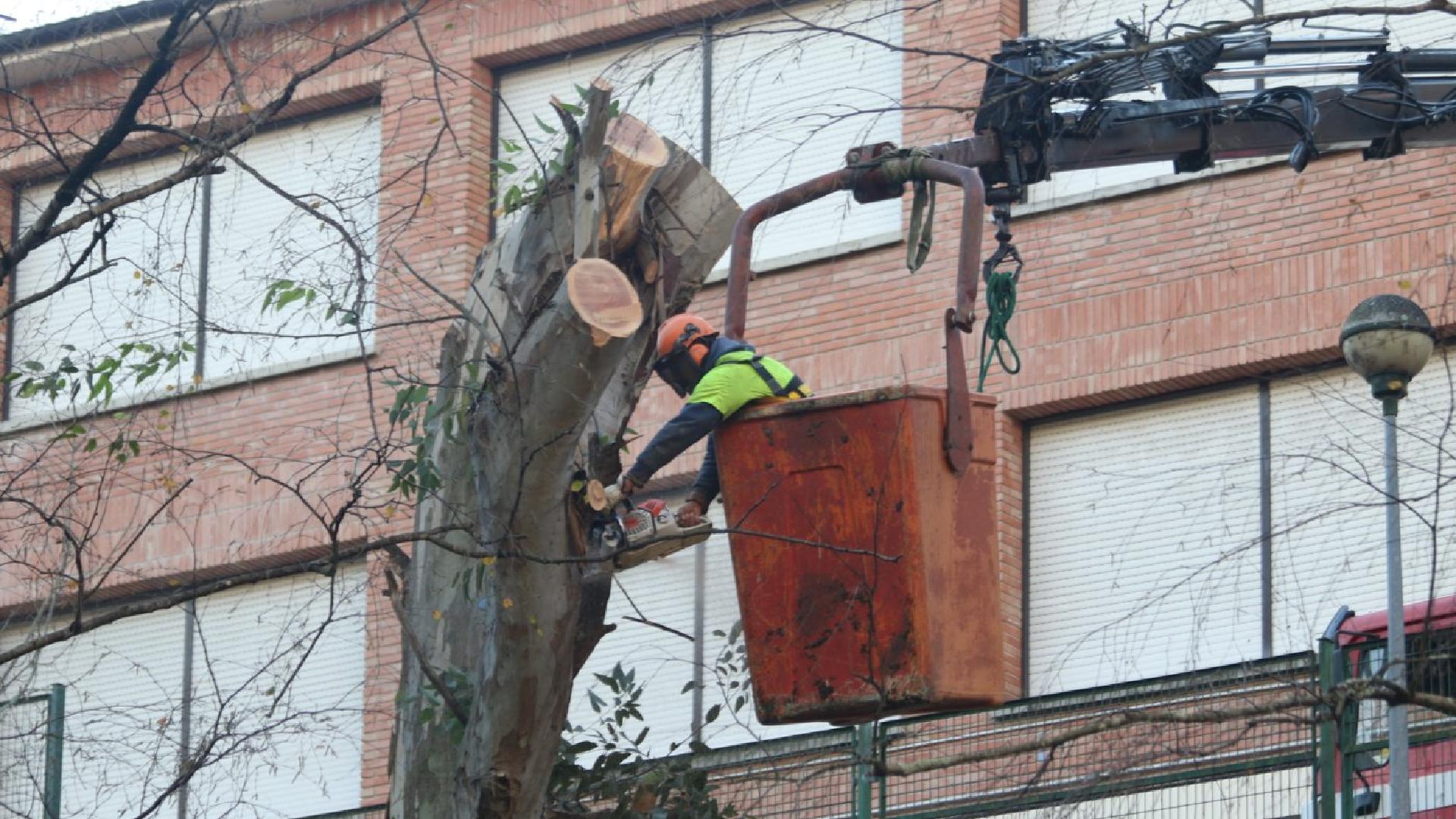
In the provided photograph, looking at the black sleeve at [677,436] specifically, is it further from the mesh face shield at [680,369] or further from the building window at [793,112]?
the building window at [793,112]

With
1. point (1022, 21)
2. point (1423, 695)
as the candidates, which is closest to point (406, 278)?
point (1022, 21)

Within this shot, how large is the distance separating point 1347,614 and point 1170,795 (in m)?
1.09

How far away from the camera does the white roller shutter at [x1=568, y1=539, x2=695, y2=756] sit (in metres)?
17.4

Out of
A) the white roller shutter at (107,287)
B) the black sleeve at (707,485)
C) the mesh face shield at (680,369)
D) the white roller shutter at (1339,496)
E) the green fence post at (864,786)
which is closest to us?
the black sleeve at (707,485)

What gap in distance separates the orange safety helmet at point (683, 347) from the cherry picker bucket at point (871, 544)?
65 centimetres

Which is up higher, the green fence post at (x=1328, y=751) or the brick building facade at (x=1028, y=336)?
the brick building facade at (x=1028, y=336)

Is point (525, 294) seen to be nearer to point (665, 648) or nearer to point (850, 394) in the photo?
point (850, 394)

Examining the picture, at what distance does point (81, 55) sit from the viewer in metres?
10.5

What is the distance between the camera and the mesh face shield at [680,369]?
390 inches

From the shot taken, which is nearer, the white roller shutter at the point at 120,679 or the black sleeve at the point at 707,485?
the black sleeve at the point at 707,485

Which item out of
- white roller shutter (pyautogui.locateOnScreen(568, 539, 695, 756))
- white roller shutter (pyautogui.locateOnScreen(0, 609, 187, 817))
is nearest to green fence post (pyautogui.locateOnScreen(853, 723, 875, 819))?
white roller shutter (pyautogui.locateOnScreen(568, 539, 695, 756))

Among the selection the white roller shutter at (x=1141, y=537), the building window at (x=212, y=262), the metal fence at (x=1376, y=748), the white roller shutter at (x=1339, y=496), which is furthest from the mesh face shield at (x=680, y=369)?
the building window at (x=212, y=262)

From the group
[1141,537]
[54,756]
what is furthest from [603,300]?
[1141,537]

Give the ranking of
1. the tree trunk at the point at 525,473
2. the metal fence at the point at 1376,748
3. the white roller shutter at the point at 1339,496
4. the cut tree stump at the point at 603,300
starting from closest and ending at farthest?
the cut tree stump at the point at 603,300
the tree trunk at the point at 525,473
the metal fence at the point at 1376,748
the white roller shutter at the point at 1339,496
